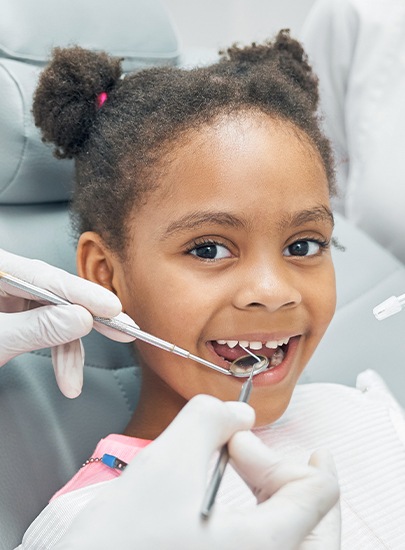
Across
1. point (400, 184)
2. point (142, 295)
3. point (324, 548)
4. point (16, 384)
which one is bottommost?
point (324, 548)

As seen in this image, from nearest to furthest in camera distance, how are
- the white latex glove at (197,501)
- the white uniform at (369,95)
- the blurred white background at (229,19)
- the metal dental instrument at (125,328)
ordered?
the white latex glove at (197,501), the metal dental instrument at (125,328), the white uniform at (369,95), the blurred white background at (229,19)

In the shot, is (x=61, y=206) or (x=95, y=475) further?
(x=61, y=206)

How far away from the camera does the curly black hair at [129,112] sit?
1204 mm

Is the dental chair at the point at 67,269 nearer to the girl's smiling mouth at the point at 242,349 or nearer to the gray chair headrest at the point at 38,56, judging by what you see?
the gray chair headrest at the point at 38,56

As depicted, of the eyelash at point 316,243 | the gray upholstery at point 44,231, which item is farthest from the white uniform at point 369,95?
the eyelash at point 316,243

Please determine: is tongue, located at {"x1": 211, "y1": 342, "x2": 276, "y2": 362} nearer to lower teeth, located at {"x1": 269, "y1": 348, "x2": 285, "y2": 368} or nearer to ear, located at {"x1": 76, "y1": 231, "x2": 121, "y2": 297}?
lower teeth, located at {"x1": 269, "y1": 348, "x2": 285, "y2": 368}

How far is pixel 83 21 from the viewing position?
1565 millimetres

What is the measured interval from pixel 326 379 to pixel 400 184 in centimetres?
63

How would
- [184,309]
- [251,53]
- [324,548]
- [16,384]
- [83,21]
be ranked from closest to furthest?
[324,548] → [184,309] → [16,384] → [251,53] → [83,21]

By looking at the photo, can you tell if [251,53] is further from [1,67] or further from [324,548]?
[324,548]

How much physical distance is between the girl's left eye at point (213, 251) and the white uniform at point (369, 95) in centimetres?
97

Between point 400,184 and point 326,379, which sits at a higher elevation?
point 400,184

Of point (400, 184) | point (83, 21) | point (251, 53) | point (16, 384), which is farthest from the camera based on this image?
point (400, 184)

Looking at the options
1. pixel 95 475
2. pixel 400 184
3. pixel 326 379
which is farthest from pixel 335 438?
pixel 400 184
